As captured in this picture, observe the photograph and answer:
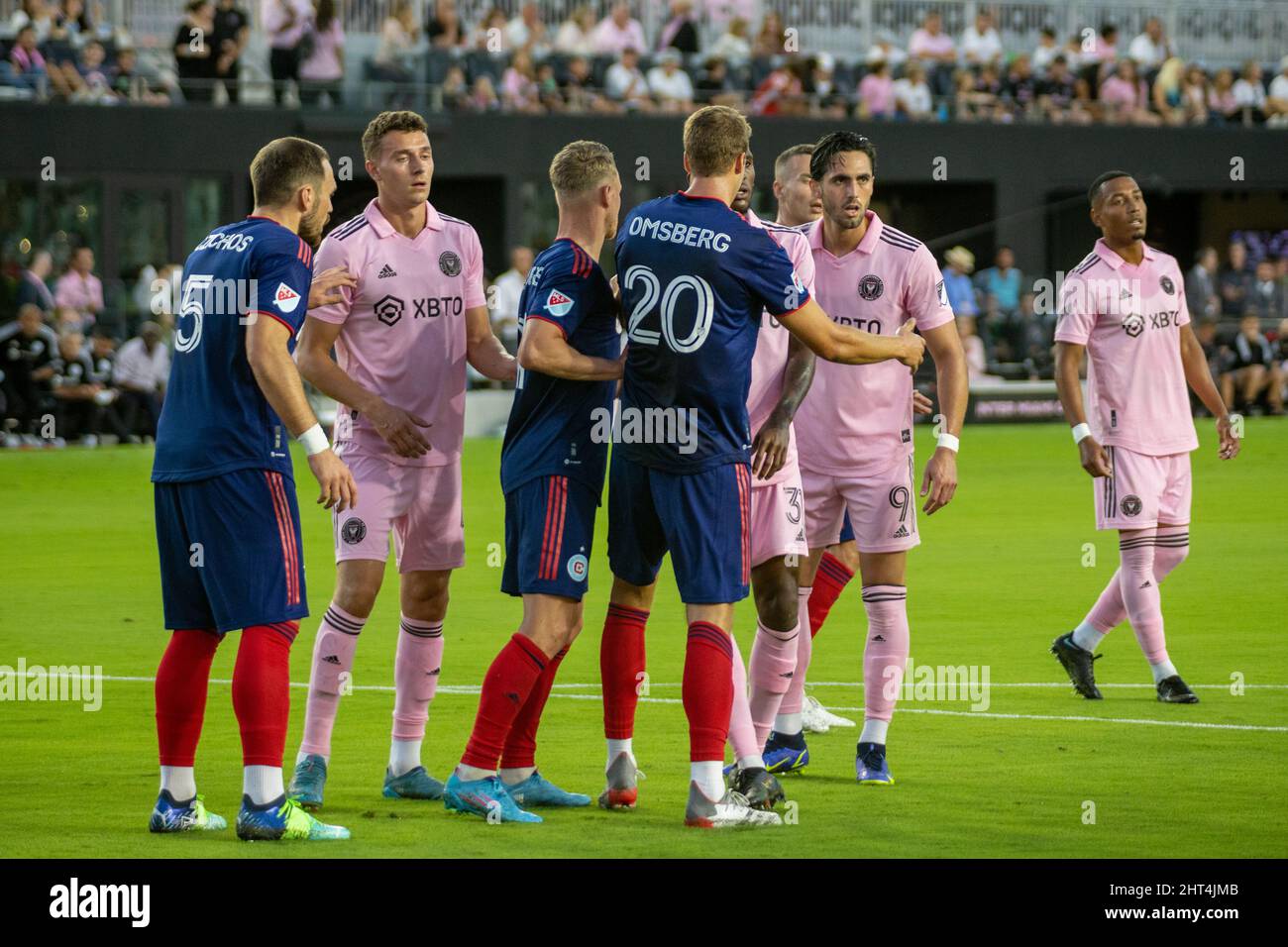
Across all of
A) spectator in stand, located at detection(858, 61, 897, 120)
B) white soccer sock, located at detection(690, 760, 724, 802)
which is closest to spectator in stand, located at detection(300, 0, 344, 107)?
spectator in stand, located at detection(858, 61, 897, 120)

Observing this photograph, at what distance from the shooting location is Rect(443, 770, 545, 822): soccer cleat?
6.62 m

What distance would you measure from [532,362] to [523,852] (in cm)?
159

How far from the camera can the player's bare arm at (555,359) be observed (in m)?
6.54

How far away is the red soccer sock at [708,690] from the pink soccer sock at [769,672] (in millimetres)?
660

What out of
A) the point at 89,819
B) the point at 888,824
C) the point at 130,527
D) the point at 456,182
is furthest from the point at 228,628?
the point at 456,182

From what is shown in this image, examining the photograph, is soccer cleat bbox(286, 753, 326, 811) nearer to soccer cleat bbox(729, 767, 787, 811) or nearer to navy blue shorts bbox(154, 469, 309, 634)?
navy blue shorts bbox(154, 469, 309, 634)

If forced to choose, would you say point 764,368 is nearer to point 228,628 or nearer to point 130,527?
point 228,628

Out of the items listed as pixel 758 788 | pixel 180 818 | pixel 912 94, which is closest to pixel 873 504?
pixel 758 788

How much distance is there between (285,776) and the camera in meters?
7.36

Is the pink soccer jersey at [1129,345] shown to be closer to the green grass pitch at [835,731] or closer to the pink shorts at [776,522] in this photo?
the green grass pitch at [835,731]

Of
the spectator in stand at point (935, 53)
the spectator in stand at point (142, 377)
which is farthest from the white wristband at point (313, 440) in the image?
the spectator in stand at point (935, 53)

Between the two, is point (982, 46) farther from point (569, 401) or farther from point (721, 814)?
point (721, 814)

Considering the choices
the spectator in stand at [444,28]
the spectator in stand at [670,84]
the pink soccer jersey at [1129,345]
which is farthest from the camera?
the spectator in stand at [670,84]

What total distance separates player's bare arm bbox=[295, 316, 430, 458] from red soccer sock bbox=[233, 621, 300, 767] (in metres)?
1.05
